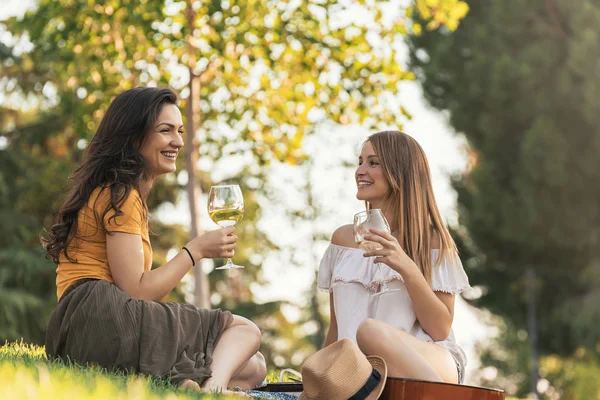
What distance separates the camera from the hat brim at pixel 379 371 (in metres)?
4.36

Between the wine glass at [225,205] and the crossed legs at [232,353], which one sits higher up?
the wine glass at [225,205]

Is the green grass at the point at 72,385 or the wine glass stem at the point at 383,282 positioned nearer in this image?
the green grass at the point at 72,385

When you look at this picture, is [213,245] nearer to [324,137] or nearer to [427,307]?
[427,307]

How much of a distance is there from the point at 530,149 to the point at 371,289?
18806 mm

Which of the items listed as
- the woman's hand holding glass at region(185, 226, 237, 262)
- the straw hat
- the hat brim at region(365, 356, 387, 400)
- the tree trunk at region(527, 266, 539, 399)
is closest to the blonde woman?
the hat brim at region(365, 356, 387, 400)

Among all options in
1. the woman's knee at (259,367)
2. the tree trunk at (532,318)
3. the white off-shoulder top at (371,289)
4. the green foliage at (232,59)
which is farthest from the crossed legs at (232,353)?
the tree trunk at (532,318)

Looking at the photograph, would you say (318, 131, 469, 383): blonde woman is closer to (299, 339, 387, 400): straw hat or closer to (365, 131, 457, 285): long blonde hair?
(365, 131, 457, 285): long blonde hair

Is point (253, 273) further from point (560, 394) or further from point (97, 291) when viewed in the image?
point (97, 291)

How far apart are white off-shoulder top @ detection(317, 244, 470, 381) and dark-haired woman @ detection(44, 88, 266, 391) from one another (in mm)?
624

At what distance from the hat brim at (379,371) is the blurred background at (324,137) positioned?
6398 millimetres

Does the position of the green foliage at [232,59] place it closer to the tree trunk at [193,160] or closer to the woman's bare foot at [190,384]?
the tree trunk at [193,160]

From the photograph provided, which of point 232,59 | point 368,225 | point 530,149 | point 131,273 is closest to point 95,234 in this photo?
point 131,273

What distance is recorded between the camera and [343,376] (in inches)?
171

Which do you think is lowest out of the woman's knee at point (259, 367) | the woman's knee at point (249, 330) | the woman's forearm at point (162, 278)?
the woman's knee at point (259, 367)
